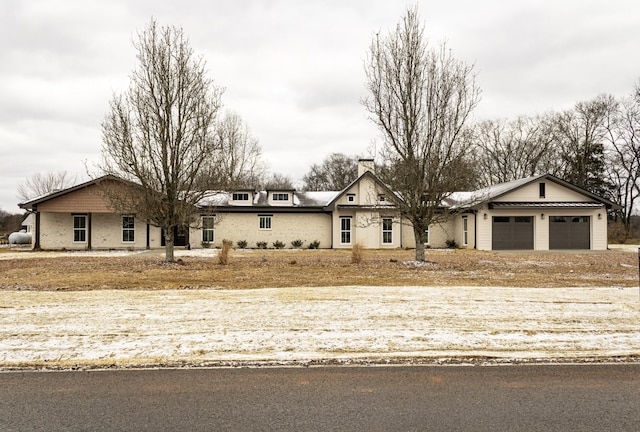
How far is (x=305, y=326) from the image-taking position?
25.8 feet

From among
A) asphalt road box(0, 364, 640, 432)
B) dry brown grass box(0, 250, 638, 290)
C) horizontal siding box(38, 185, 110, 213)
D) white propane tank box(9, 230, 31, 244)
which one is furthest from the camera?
white propane tank box(9, 230, 31, 244)

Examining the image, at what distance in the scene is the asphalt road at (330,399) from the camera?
13.7 feet

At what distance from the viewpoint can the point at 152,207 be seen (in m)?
18.5

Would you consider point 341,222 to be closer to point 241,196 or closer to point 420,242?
point 241,196

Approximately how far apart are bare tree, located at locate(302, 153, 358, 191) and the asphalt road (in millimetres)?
58145

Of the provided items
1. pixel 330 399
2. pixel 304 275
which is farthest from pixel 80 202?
pixel 330 399

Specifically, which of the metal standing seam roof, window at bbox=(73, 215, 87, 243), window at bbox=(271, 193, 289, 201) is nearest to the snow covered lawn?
the metal standing seam roof

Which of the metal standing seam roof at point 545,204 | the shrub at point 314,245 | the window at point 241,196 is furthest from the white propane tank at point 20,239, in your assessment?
the metal standing seam roof at point 545,204

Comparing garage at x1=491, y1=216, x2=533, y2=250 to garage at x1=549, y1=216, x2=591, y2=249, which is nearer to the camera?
garage at x1=491, y1=216, x2=533, y2=250

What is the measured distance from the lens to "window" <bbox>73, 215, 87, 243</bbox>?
31.5 metres

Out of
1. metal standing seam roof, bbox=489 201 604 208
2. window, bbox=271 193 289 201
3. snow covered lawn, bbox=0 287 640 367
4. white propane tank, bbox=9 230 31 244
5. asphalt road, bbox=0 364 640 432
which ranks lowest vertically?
asphalt road, bbox=0 364 640 432

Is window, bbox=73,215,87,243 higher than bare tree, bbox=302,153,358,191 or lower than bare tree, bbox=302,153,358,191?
lower

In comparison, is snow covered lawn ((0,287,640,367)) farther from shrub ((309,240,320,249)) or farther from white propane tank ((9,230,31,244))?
white propane tank ((9,230,31,244))

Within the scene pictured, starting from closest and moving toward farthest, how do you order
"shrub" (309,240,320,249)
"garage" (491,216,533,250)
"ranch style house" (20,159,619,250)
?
"ranch style house" (20,159,619,250) → "garage" (491,216,533,250) → "shrub" (309,240,320,249)
